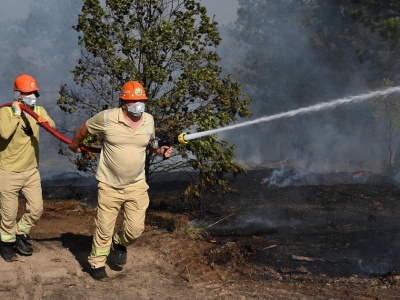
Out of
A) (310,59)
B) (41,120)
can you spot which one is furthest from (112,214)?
(310,59)

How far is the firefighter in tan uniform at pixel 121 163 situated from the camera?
18.8ft

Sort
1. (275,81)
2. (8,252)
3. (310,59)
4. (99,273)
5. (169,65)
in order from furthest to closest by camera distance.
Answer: (275,81), (310,59), (169,65), (8,252), (99,273)

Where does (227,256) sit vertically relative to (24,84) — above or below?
below

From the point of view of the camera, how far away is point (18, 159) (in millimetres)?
6215

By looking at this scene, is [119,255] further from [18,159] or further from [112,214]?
[18,159]

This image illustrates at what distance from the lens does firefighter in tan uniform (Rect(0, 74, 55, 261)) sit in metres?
6.07

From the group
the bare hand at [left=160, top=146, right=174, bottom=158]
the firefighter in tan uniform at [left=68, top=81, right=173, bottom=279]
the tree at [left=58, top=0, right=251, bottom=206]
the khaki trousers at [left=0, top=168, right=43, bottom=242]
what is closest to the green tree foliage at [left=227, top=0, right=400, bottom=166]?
the tree at [left=58, top=0, right=251, bottom=206]

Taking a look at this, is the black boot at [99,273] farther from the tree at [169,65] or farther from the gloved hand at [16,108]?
the tree at [169,65]

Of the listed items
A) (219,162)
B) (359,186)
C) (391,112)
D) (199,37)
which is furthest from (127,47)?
(391,112)

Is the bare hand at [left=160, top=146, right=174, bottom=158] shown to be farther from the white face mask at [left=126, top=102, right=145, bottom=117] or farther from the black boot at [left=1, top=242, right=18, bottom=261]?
the black boot at [left=1, top=242, right=18, bottom=261]

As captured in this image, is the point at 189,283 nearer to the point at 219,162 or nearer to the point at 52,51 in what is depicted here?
the point at 219,162

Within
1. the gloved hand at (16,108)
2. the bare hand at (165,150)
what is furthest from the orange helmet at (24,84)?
the bare hand at (165,150)

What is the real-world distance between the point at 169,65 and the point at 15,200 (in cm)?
368

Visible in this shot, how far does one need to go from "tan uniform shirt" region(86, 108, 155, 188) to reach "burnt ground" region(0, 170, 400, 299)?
1086 millimetres
